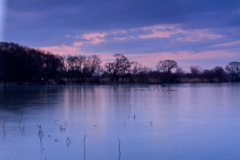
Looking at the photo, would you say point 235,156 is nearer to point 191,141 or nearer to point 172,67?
point 191,141

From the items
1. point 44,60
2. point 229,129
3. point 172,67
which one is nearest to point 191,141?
point 229,129

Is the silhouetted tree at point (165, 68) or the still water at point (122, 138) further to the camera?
the silhouetted tree at point (165, 68)

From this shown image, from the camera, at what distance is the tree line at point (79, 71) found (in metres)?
55.8

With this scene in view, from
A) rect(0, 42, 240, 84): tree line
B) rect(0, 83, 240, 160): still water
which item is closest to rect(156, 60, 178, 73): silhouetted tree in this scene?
rect(0, 42, 240, 84): tree line

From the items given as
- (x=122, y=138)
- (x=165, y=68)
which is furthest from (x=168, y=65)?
(x=122, y=138)

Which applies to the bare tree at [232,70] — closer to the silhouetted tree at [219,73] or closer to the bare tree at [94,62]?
the silhouetted tree at [219,73]

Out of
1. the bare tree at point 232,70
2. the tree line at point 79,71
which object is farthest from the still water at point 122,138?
the bare tree at point 232,70

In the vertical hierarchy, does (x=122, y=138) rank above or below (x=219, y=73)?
below

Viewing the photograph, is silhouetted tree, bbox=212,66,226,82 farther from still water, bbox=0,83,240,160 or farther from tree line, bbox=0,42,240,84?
still water, bbox=0,83,240,160

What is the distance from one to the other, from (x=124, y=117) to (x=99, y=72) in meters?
74.4

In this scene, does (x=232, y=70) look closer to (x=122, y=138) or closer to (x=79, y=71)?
(x=79, y=71)

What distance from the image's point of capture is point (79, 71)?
8025cm

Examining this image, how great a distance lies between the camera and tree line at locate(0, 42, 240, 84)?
5575cm

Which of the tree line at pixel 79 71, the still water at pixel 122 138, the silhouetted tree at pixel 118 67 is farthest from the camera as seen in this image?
the silhouetted tree at pixel 118 67
